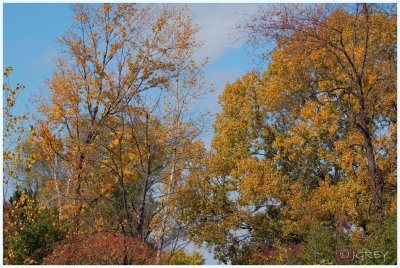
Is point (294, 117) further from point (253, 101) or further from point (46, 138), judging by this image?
point (46, 138)

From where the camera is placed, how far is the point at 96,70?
1525cm

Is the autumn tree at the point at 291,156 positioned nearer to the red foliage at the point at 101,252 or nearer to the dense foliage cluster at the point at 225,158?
the dense foliage cluster at the point at 225,158

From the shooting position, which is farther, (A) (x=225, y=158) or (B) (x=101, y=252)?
(A) (x=225, y=158)

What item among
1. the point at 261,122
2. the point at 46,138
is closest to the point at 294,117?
the point at 261,122

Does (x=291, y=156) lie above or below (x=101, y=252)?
above

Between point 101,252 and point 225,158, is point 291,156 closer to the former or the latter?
point 225,158

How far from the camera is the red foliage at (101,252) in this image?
12109 mm

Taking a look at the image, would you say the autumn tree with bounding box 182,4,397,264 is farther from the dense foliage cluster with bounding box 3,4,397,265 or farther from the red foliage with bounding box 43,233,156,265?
the red foliage with bounding box 43,233,156,265

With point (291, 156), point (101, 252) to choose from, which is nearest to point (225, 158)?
point (291, 156)

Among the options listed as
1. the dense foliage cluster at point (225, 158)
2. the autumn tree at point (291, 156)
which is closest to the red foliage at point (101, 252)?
the dense foliage cluster at point (225, 158)

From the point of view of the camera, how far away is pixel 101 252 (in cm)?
1222

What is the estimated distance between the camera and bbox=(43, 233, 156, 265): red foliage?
12.1m

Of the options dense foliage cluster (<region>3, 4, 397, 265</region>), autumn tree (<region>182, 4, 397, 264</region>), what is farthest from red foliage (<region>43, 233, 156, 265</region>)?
autumn tree (<region>182, 4, 397, 264</region>)

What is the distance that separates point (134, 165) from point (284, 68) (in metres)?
7.24
